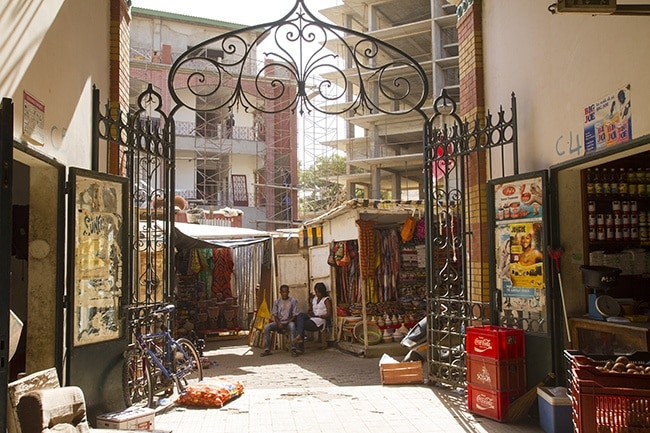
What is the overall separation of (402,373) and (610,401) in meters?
4.50

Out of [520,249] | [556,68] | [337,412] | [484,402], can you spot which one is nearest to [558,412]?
[484,402]

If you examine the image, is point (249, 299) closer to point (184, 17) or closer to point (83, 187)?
point (83, 187)

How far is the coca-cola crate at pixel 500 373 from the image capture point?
21.5 feet

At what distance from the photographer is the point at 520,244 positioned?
273 inches

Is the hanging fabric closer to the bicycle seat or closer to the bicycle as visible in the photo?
the bicycle

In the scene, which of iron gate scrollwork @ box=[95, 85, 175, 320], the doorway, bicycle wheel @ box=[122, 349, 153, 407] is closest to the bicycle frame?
bicycle wheel @ box=[122, 349, 153, 407]

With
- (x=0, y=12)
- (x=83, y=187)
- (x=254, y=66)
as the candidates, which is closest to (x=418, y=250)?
(x=83, y=187)

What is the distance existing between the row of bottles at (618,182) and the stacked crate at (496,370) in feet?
6.14

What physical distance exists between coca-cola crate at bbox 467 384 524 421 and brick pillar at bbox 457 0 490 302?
139 centimetres

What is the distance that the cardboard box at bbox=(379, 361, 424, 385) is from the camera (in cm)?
877

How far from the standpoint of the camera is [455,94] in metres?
39.2

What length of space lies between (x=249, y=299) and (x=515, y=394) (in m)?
12.0

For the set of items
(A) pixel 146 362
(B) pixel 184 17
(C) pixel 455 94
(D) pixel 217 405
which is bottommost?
(D) pixel 217 405

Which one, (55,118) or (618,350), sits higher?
(55,118)
